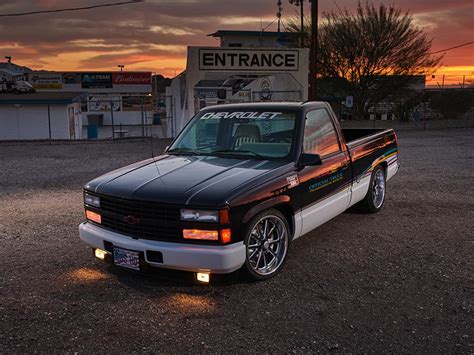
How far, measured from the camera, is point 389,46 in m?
28.9

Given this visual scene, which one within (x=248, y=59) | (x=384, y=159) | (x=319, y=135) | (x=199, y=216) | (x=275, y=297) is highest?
(x=248, y=59)

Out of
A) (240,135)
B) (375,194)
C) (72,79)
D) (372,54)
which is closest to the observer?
(240,135)

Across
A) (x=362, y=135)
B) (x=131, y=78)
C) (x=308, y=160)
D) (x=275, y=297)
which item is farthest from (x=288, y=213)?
(x=131, y=78)

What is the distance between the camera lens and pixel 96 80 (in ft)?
192

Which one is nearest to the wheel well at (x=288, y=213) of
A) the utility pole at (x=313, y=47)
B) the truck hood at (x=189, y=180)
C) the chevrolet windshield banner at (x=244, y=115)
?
the truck hood at (x=189, y=180)

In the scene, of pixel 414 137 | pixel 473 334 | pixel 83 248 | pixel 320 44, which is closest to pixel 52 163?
pixel 83 248

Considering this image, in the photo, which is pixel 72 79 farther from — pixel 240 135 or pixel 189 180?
pixel 189 180

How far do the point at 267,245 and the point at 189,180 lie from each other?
3.27ft

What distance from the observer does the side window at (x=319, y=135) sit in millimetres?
5344

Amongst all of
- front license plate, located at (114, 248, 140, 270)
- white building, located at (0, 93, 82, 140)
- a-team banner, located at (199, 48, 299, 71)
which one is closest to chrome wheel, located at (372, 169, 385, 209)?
front license plate, located at (114, 248, 140, 270)

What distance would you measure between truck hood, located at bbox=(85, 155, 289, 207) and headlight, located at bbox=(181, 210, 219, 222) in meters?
0.07

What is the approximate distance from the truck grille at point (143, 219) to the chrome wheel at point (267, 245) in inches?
29.3

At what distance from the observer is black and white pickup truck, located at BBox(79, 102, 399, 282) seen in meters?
4.00

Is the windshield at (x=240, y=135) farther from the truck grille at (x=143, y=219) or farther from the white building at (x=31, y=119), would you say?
the white building at (x=31, y=119)
